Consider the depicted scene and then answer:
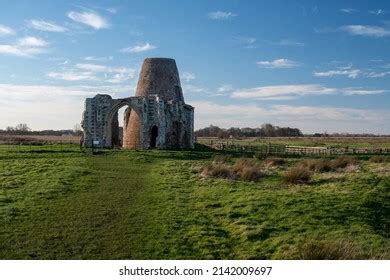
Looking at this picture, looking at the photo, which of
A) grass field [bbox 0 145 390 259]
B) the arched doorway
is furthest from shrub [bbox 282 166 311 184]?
the arched doorway

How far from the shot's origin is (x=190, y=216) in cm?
1262

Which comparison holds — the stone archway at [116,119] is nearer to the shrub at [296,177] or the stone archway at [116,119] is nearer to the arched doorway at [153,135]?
the arched doorway at [153,135]

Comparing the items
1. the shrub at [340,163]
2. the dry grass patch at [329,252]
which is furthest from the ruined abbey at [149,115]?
the dry grass patch at [329,252]

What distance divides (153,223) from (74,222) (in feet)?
6.34

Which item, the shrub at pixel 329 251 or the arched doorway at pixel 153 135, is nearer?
the shrub at pixel 329 251

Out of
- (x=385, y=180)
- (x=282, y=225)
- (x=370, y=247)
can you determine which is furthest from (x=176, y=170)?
(x=370, y=247)

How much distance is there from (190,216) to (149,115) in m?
24.2

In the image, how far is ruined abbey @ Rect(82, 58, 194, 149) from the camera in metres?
36.0

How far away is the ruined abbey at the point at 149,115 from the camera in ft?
118

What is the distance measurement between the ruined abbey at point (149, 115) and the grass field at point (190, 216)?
16.5 m

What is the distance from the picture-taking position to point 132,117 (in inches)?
1554

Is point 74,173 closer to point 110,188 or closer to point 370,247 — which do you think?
point 110,188

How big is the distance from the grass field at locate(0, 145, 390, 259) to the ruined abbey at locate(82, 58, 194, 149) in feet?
54.2

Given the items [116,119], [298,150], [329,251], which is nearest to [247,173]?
[329,251]
